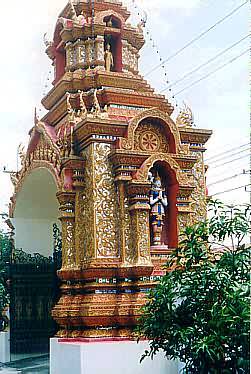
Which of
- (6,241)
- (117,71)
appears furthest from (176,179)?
(6,241)

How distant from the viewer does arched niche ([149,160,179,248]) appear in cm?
946

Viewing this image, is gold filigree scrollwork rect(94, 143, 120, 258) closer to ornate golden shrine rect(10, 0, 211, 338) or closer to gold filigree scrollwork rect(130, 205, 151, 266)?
ornate golden shrine rect(10, 0, 211, 338)

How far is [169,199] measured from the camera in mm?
9586

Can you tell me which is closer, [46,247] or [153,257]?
[153,257]

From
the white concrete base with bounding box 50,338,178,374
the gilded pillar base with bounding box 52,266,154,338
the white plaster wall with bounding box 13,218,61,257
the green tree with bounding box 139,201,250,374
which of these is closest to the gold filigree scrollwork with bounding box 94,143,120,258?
the gilded pillar base with bounding box 52,266,154,338

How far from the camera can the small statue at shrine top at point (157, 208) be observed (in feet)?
30.7

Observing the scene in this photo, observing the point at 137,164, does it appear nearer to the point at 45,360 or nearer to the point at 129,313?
the point at 129,313

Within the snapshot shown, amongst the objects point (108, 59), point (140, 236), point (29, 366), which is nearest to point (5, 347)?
point (29, 366)

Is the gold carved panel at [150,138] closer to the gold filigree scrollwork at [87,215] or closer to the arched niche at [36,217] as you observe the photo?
the gold filigree scrollwork at [87,215]

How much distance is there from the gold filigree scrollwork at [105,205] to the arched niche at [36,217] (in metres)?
2.94

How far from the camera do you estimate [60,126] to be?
10.8 meters

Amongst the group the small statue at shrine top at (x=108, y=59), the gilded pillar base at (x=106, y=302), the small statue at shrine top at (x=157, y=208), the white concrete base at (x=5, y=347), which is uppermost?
the small statue at shrine top at (x=108, y=59)

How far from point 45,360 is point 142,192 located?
4.05m

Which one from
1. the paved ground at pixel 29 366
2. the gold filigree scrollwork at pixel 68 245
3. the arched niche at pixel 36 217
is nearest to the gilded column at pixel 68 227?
the gold filigree scrollwork at pixel 68 245
